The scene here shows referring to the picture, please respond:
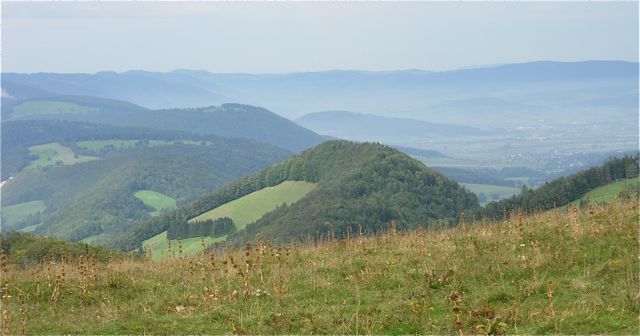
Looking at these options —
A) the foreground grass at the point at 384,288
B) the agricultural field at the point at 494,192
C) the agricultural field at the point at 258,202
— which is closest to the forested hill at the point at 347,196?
the agricultural field at the point at 258,202

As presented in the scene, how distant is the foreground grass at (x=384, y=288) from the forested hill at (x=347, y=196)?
6520cm

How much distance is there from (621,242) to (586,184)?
6700cm

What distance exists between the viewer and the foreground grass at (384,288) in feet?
28.2

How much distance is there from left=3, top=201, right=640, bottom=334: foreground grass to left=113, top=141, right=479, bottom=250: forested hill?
A: 65.2 meters

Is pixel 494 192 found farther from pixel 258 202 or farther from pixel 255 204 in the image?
pixel 255 204

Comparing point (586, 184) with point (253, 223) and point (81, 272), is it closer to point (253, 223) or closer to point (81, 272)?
point (253, 223)

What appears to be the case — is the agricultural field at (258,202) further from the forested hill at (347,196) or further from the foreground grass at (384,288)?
the foreground grass at (384,288)

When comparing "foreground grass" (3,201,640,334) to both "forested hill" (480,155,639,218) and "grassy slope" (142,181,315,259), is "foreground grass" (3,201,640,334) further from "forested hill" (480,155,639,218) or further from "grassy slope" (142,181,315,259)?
"grassy slope" (142,181,315,259)

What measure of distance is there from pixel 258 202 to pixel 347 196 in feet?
65.6

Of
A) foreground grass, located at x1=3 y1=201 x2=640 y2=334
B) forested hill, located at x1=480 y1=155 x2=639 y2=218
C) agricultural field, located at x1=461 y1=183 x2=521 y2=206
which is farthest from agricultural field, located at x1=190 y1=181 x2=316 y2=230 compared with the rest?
foreground grass, located at x1=3 y1=201 x2=640 y2=334

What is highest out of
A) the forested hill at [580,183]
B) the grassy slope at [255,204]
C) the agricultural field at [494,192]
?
the forested hill at [580,183]

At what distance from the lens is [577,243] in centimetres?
1183

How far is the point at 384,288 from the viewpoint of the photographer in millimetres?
10461

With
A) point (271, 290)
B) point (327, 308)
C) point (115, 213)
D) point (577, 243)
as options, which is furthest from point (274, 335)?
point (115, 213)
